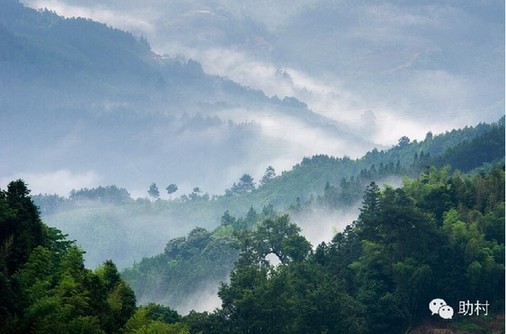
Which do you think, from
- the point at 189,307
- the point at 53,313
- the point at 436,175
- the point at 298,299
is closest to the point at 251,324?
the point at 298,299

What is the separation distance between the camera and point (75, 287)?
38.1 metres

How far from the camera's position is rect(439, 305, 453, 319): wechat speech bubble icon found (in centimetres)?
6488

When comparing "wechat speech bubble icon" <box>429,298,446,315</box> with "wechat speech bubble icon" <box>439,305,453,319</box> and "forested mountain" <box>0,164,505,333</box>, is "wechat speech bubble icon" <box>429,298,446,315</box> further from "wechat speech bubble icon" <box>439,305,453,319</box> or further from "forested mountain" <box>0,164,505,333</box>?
"forested mountain" <box>0,164,505,333</box>

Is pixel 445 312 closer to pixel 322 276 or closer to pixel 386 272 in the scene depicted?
pixel 386 272

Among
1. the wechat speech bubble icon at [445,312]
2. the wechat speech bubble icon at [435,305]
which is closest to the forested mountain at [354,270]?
the wechat speech bubble icon at [445,312]

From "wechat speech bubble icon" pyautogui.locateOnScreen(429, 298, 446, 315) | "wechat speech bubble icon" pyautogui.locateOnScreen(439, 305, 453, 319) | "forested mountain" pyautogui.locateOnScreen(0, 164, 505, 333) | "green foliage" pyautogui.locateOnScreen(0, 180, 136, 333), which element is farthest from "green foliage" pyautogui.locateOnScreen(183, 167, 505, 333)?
"green foliage" pyautogui.locateOnScreen(0, 180, 136, 333)

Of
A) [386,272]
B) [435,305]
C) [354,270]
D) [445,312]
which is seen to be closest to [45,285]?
[445,312]

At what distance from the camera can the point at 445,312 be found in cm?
6531

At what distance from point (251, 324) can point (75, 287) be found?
71.8 ft

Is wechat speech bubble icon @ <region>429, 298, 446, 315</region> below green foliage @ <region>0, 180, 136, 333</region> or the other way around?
the other way around

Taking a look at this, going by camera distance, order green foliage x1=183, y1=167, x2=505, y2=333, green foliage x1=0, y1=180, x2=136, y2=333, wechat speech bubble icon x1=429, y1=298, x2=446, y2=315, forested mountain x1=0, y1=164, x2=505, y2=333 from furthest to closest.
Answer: wechat speech bubble icon x1=429, y1=298, x2=446, y2=315 < green foliage x1=183, y1=167, x2=505, y2=333 < forested mountain x1=0, y1=164, x2=505, y2=333 < green foliage x1=0, y1=180, x2=136, y2=333

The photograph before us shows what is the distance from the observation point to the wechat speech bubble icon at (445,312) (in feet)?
213

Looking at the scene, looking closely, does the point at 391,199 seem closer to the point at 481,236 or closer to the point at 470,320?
the point at 481,236

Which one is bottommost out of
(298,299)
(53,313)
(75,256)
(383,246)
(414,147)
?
(53,313)
